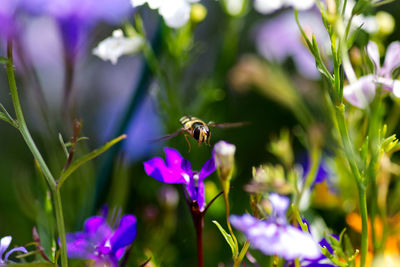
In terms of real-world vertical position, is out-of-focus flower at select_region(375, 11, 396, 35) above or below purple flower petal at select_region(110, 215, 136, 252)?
above

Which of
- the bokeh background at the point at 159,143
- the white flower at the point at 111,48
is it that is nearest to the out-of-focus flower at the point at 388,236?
the bokeh background at the point at 159,143

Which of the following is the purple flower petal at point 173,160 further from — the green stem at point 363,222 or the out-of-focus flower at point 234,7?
the out-of-focus flower at point 234,7

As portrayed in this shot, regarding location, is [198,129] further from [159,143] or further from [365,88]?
[159,143]

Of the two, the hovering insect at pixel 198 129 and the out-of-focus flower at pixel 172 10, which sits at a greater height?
the out-of-focus flower at pixel 172 10

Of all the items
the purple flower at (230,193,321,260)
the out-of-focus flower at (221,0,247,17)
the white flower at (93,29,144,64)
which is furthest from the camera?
Answer: the out-of-focus flower at (221,0,247,17)

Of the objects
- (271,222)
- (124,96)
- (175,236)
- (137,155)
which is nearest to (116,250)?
(271,222)

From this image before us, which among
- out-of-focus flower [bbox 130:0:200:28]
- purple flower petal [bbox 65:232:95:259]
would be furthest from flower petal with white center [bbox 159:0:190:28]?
purple flower petal [bbox 65:232:95:259]

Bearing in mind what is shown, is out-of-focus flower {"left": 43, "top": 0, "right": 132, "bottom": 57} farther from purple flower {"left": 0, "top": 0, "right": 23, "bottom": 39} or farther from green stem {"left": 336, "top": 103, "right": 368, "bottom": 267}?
green stem {"left": 336, "top": 103, "right": 368, "bottom": 267}
